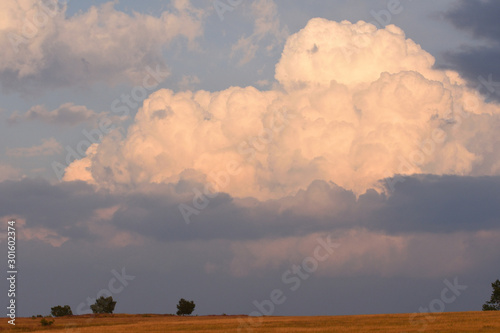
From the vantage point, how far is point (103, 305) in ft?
481

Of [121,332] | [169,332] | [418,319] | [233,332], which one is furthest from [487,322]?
[121,332]

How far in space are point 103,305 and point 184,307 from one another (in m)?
19.3

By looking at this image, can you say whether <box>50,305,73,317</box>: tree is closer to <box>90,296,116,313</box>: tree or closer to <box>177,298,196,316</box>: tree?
<box>90,296,116,313</box>: tree

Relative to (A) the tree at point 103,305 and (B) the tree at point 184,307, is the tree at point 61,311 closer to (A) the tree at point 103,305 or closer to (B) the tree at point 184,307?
(A) the tree at point 103,305

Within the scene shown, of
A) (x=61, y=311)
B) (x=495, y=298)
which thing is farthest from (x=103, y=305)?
(x=495, y=298)

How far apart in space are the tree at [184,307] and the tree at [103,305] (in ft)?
53.1

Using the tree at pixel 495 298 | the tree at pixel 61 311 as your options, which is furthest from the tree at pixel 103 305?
the tree at pixel 495 298

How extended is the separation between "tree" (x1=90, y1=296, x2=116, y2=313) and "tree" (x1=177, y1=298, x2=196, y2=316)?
53.1ft

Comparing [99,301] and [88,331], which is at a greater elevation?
[99,301]

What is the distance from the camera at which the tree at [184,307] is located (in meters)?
Result: 147

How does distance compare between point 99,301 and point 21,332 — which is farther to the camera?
point 99,301

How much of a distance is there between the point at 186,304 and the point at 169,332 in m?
68.4

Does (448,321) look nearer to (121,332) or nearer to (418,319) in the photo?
(418,319)

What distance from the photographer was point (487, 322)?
78.1m
